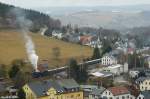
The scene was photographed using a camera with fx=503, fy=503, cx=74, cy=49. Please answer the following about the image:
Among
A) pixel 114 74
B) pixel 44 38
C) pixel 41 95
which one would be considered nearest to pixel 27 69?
pixel 114 74

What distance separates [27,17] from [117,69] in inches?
1660

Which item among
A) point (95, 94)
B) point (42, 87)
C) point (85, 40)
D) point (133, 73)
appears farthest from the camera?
point (85, 40)

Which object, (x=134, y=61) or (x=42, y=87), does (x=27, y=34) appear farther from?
(x=42, y=87)

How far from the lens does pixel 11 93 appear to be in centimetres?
4069

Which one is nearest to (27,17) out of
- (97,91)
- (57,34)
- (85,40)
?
(57,34)

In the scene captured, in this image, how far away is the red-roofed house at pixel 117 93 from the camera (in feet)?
130

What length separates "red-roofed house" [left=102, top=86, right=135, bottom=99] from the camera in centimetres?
3972

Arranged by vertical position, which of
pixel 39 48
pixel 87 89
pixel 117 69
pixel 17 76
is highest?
pixel 17 76

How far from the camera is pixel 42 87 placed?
38.6 meters

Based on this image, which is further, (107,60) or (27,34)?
(27,34)

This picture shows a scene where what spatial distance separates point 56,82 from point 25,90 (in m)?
2.62

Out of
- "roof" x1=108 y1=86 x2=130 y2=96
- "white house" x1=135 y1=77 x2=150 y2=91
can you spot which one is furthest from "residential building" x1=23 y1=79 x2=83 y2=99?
"white house" x1=135 y1=77 x2=150 y2=91

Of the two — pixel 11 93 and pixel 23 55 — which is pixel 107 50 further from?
pixel 11 93

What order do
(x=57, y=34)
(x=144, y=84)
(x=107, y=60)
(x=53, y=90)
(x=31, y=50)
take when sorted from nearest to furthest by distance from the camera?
(x=53, y=90) → (x=144, y=84) → (x=107, y=60) → (x=31, y=50) → (x=57, y=34)
